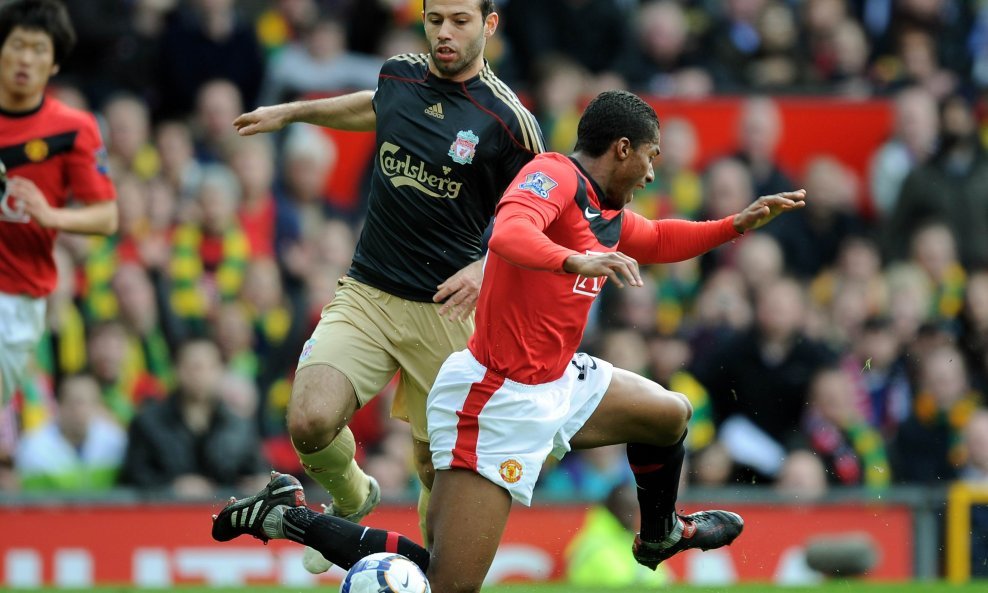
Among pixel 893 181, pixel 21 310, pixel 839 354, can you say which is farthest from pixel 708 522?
pixel 893 181

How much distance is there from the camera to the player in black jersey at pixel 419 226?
7.52 m

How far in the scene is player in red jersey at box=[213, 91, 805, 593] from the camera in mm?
6910

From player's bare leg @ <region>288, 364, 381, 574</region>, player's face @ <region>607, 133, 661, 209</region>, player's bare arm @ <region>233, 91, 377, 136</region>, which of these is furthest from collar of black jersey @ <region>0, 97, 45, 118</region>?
player's face @ <region>607, 133, 661, 209</region>

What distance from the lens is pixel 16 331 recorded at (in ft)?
29.7

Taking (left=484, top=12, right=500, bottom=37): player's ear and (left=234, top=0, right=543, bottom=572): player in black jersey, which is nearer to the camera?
(left=234, top=0, right=543, bottom=572): player in black jersey

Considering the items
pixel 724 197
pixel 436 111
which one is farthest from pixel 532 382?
pixel 724 197

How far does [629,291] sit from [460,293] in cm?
497

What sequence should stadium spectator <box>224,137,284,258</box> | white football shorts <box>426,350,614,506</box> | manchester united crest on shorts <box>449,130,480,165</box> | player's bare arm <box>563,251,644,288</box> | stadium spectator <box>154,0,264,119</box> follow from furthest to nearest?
stadium spectator <box>154,0,264,119</box> < stadium spectator <box>224,137,284,258</box> < manchester united crest on shorts <box>449,130,480,165</box> < white football shorts <box>426,350,614,506</box> < player's bare arm <box>563,251,644,288</box>

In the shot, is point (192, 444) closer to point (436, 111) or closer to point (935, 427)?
point (436, 111)

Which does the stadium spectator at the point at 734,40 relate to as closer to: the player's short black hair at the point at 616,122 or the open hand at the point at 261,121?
the open hand at the point at 261,121

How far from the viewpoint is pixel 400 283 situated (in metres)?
7.74

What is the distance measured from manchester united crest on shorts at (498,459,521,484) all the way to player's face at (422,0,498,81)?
6.03 feet

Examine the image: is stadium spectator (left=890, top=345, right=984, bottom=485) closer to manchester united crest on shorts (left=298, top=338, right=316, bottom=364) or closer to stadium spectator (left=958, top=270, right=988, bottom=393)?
stadium spectator (left=958, top=270, right=988, bottom=393)

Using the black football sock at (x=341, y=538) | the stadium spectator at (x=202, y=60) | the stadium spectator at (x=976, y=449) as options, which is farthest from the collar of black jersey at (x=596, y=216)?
the stadium spectator at (x=202, y=60)
